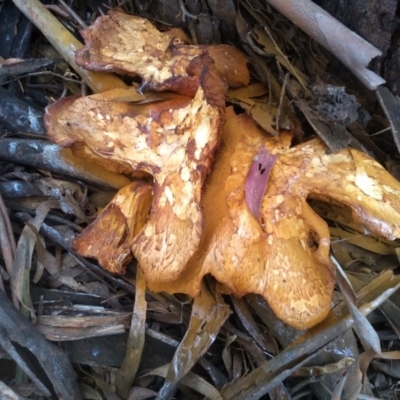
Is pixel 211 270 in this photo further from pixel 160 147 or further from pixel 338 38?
pixel 338 38

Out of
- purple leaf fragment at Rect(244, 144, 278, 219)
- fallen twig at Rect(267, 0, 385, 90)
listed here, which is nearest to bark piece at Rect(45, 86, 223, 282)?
purple leaf fragment at Rect(244, 144, 278, 219)

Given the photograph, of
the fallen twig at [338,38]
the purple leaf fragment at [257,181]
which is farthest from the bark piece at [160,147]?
the fallen twig at [338,38]

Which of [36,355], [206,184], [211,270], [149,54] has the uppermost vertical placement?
[149,54]

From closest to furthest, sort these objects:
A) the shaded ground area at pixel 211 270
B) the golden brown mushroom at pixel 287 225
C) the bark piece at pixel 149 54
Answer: the golden brown mushroom at pixel 287 225 → the shaded ground area at pixel 211 270 → the bark piece at pixel 149 54

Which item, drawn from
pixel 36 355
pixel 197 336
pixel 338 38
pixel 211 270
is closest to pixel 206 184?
pixel 211 270

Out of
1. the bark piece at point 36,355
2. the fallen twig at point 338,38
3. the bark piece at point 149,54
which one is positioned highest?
the fallen twig at point 338,38

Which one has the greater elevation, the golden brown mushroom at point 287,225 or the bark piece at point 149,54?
the bark piece at point 149,54

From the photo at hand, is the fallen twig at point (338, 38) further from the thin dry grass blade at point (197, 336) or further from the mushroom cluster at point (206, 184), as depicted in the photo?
the thin dry grass blade at point (197, 336)

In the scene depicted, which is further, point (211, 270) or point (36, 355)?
point (36, 355)

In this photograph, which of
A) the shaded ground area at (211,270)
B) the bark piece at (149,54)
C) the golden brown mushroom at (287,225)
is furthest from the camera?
the bark piece at (149,54)
